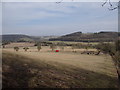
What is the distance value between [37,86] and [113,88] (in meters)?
4.51

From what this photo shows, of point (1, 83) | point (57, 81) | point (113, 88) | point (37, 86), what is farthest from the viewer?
point (113, 88)

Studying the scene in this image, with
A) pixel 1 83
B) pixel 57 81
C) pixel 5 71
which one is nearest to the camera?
pixel 1 83

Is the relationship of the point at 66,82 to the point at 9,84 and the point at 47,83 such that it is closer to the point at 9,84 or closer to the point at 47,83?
the point at 47,83

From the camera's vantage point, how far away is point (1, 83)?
7.16 m

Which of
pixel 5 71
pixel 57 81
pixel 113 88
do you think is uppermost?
pixel 5 71

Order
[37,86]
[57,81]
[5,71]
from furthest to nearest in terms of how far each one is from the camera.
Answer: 1. [57,81]
2. [5,71]
3. [37,86]

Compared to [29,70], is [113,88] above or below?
below

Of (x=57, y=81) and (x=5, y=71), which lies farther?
(x=57, y=81)

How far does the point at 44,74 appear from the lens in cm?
938

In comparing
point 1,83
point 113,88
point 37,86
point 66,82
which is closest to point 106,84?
point 113,88

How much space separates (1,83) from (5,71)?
1.19m

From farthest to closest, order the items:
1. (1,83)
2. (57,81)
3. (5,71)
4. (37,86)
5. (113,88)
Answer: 1. (113,88)
2. (57,81)
3. (5,71)
4. (37,86)
5. (1,83)

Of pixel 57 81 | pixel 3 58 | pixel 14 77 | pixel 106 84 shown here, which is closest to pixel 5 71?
pixel 14 77

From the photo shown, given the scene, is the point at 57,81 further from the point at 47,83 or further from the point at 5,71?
the point at 5,71
